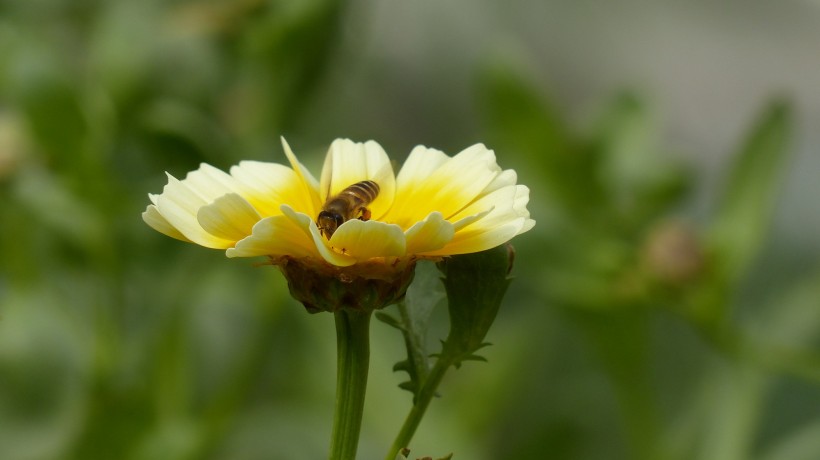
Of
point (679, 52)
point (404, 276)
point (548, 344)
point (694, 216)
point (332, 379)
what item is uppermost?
point (679, 52)

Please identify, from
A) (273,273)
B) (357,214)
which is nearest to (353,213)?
(357,214)

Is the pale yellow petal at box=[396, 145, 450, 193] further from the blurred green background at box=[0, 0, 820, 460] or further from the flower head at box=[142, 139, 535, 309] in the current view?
the blurred green background at box=[0, 0, 820, 460]

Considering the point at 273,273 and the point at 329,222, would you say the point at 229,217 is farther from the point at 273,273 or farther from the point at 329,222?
the point at 273,273

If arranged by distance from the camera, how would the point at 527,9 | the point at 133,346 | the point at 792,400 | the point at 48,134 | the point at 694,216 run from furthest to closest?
the point at 527,9
the point at 694,216
the point at 792,400
the point at 133,346
the point at 48,134

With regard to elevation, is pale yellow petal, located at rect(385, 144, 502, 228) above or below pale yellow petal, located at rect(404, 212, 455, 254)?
above

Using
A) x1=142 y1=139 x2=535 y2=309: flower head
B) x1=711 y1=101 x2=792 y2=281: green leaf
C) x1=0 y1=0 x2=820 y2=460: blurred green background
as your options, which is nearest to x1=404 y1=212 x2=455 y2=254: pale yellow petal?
x1=142 y1=139 x2=535 y2=309: flower head

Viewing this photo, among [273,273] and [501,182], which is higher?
[273,273]

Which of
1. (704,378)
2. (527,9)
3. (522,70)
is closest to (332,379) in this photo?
(522,70)

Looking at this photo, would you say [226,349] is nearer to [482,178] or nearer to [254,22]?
[254,22]
